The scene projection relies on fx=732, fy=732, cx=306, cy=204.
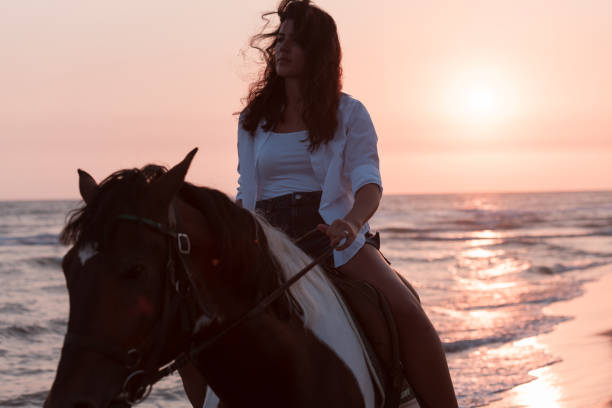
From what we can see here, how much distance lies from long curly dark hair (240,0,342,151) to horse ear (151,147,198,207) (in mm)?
1221

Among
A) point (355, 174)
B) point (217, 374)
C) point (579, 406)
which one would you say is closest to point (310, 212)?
point (355, 174)

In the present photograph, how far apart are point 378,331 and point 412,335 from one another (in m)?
0.18

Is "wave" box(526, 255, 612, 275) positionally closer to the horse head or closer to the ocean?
the ocean

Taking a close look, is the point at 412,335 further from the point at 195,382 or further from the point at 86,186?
the point at 86,186

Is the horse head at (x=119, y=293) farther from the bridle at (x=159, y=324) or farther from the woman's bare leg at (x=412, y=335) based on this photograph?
the woman's bare leg at (x=412, y=335)

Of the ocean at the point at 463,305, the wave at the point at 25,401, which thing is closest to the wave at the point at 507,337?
the ocean at the point at 463,305

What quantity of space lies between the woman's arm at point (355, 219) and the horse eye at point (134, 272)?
0.92 meters

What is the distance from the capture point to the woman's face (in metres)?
3.40

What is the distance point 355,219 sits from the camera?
2.94m

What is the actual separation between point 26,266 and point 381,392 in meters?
20.8

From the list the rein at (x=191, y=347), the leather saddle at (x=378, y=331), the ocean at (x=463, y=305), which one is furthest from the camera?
the ocean at (x=463, y=305)

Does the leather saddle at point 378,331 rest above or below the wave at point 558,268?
above

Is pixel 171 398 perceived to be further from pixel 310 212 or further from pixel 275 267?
pixel 275 267

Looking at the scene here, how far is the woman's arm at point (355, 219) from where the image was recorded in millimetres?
2764
